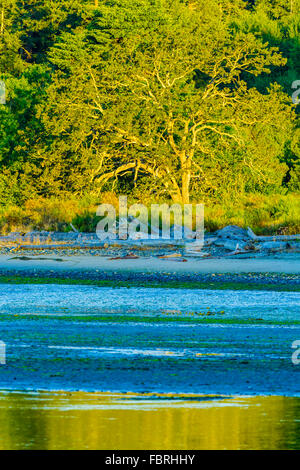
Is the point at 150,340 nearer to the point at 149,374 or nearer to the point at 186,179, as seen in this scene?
the point at 149,374

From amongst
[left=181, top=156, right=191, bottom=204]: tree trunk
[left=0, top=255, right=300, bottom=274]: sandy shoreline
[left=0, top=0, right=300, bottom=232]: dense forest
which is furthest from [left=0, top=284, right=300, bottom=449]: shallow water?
[left=181, top=156, right=191, bottom=204]: tree trunk

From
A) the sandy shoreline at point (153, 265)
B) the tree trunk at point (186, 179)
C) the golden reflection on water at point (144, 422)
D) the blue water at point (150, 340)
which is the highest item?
the tree trunk at point (186, 179)

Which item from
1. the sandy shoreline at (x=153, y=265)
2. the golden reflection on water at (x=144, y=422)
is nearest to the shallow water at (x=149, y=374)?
the golden reflection on water at (x=144, y=422)

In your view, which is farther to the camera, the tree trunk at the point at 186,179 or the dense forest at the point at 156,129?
the dense forest at the point at 156,129

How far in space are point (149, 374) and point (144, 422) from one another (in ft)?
5.42

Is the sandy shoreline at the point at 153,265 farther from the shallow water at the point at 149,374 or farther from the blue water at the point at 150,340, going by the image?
the shallow water at the point at 149,374

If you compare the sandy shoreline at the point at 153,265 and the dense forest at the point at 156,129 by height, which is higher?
the dense forest at the point at 156,129

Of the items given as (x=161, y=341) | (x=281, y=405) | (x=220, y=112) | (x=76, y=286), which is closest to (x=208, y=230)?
(x=220, y=112)

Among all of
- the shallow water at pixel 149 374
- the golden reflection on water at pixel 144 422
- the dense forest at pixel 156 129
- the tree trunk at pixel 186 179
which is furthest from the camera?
the dense forest at pixel 156 129

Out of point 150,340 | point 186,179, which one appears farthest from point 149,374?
point 186,179

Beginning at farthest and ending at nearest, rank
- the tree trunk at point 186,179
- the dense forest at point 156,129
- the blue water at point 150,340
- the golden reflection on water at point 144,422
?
the dense forest at point 156,129, the tree trunk at point 186,179, the blue water at point 150,340, the golden reflection on water at point 144,422

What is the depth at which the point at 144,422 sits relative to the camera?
6.41 m

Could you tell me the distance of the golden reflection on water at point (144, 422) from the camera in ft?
19.3

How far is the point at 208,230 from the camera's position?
82.2 feet
